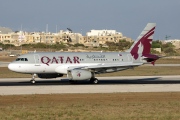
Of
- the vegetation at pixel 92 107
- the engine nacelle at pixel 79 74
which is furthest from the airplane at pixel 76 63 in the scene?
the vegetation at pixel 92 107

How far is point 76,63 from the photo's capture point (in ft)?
154

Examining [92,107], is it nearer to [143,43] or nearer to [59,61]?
[59,61]

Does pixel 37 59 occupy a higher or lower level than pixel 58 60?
higher

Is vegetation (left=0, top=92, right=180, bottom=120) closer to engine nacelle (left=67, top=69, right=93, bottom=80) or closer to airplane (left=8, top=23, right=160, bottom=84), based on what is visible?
engine nacelle (left=67, top=69, right=93, bottom=80)

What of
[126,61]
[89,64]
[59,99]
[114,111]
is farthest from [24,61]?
[114,111]

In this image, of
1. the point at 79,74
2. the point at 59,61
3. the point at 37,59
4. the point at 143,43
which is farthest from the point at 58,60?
the point at 143,43

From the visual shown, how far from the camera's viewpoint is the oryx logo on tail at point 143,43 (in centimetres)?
4981

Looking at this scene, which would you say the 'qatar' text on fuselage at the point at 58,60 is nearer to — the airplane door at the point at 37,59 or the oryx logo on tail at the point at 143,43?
the airplane door at the point at 37,59

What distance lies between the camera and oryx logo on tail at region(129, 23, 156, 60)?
163ft

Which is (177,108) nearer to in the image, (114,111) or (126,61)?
(114,111)

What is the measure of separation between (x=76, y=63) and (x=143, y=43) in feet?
27.0

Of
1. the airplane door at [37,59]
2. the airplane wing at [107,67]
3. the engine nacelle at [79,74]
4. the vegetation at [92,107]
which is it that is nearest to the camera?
the vegetation at [92,107]

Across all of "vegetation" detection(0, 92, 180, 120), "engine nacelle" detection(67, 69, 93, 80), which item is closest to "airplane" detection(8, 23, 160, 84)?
"engine nacelle" detection(67, 69, 93, 80)

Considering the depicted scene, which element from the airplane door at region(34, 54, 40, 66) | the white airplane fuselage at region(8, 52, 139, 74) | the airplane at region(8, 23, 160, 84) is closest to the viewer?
the airplane at region(8, 23, 160, 84)
